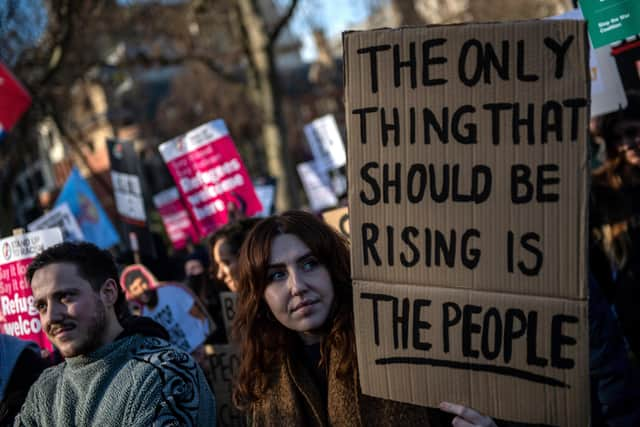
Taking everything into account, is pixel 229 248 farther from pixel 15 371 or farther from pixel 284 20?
pixel 284 20

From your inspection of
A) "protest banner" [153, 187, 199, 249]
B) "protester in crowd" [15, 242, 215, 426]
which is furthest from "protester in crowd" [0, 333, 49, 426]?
"protest banner" [153, 187, 199, 249]

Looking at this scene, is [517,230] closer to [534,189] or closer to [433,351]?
[534,189]

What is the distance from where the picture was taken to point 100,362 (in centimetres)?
Result: 267

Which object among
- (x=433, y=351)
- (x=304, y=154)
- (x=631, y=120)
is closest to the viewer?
(x=433, y=351)

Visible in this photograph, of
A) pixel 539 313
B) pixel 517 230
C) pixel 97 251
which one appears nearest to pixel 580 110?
pixel 517 230

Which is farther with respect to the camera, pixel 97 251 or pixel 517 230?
pixel 97 251

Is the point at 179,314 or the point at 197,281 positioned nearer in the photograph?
the point at 179,314

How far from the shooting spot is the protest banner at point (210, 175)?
6.11 metres

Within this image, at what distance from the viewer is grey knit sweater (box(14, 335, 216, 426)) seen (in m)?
2.52

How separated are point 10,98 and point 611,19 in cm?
584

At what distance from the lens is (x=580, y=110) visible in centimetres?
176

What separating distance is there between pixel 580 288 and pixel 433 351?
1.47ft

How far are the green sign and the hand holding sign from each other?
2.21 m

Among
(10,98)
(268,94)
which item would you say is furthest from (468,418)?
(268,94)
